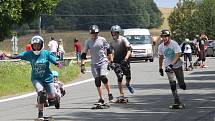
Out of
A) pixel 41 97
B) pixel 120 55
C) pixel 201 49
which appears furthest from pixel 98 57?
pixel 201 49

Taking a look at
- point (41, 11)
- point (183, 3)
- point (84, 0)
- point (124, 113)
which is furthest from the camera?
point (84, 0)

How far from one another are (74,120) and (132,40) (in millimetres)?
31906

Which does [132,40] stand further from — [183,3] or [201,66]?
[183,3]

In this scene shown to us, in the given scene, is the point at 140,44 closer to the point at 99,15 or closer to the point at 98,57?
the point at 98,57

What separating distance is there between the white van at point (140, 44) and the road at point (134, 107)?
20.5m

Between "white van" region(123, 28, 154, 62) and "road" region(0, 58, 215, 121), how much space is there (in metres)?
20.5

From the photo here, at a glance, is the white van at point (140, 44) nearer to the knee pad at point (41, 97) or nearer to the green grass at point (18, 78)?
the green grass at point (18, 78)

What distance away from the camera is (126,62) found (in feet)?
55.6

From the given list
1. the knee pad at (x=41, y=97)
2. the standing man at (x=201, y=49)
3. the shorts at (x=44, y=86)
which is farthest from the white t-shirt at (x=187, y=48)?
the knee pad at (x=41, y=97)

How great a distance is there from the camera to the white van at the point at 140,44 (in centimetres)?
4344

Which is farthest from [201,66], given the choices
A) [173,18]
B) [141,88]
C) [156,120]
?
[173,18]

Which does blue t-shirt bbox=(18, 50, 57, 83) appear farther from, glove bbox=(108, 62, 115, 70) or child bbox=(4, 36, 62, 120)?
glove bbox=(108, 62, 115, 70)

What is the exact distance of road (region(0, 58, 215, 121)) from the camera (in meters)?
13.6

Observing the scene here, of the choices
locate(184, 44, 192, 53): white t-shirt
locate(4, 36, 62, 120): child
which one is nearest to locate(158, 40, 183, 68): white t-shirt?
locate(4, 36, 62, 120): child
